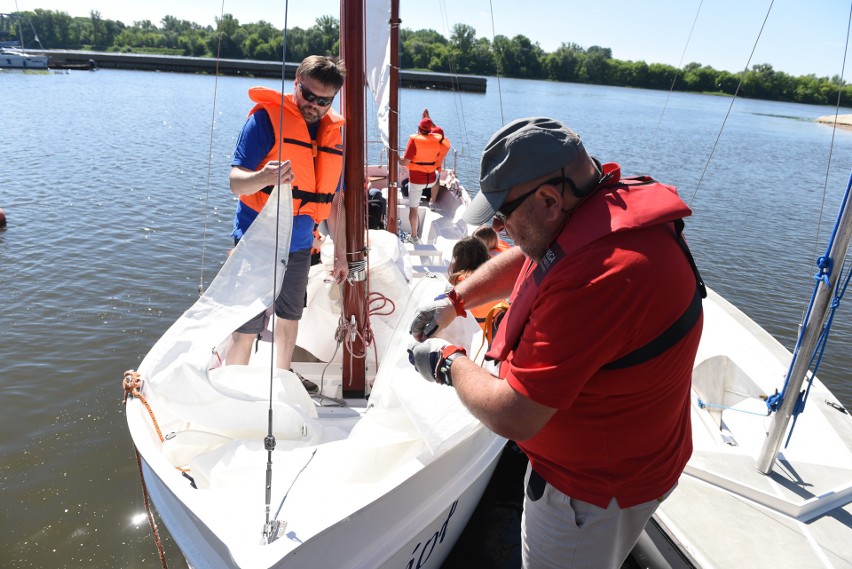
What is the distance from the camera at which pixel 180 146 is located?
17.8 m

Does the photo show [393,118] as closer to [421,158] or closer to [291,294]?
[421,158]

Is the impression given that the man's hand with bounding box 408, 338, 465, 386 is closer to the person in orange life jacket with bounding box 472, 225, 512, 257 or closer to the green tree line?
the person in orange life jacket with bounding box 472, 225, 512, 257

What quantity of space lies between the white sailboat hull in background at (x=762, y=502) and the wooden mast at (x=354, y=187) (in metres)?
1.79

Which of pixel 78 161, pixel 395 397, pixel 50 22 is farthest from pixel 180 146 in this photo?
pixel 50 22

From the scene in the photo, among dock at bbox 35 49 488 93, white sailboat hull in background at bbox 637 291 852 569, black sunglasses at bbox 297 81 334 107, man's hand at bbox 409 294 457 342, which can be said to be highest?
black sunglasses at bbox 297 81 334 107

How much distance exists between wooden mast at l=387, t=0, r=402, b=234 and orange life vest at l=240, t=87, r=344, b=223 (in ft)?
8.72

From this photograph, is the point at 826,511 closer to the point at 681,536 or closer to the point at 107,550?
the point at 681,536

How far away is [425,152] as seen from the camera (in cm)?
759

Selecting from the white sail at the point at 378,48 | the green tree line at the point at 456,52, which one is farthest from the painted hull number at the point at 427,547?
the green tree line at the point at 456,52

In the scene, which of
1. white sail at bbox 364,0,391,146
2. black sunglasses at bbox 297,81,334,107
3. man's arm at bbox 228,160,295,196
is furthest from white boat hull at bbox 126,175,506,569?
white sail at bbox 364,0,391,146

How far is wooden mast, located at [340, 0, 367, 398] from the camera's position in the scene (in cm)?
274

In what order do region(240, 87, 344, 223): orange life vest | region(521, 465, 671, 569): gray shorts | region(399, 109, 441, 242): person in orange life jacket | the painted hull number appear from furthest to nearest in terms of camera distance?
region(399, 109, 441, 242): person in orange life jacket → region(240, 87, 344, 223): orange life vest → the painted hull number → region(521, 465, 671, 569): gray shorts

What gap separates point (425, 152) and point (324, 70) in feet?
16.4

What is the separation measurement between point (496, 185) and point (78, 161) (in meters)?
16.0
